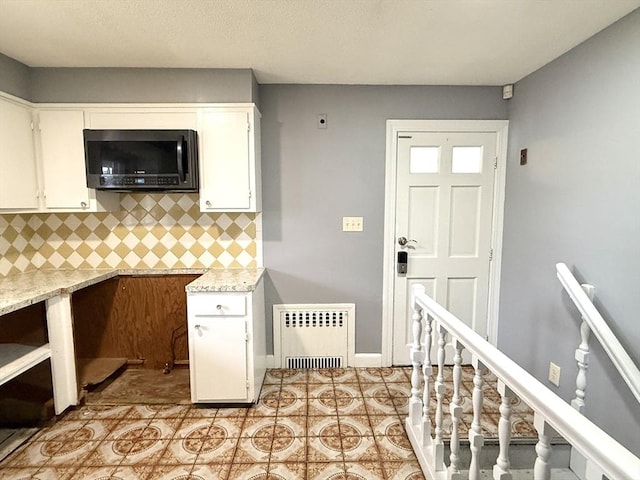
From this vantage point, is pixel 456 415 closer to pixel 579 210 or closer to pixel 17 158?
pixel 579 210

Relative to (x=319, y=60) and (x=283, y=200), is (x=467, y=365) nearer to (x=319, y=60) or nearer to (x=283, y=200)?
(x=283, y=200)

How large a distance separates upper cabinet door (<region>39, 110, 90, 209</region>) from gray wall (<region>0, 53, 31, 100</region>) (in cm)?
17

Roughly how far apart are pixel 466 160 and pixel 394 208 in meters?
0.72

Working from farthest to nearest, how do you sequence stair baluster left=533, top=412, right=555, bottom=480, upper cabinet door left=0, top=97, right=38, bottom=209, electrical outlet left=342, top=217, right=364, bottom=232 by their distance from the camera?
electrical outlet left=342, top=217, right=364, bottom=232, upper cabinet door left=0, top=97, right=38, bottom=209, stair baluster left=533, top=412, right=555, bottom=480

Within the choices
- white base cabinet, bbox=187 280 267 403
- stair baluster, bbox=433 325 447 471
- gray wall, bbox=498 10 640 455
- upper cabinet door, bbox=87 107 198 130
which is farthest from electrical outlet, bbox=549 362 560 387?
upper cabinet door, bbox=87 107 198 130

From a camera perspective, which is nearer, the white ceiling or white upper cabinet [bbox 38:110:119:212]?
the white ceiling

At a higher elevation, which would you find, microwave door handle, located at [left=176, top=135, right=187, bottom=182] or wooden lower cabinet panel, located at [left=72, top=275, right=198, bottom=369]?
microwave door handle, located at [left=176, top=135, right=187, bottom=182]

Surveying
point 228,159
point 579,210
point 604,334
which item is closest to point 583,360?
point 604,334

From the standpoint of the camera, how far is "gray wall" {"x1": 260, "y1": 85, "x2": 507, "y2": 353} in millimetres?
2588

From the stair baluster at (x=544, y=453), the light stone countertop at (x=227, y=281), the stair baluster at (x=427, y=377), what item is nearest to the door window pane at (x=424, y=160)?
the stair baluster at (x=427, y=377)

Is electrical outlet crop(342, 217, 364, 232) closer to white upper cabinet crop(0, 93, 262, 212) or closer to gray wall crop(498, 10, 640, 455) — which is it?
white upper cabinet crop(0, 93, 262, 212)

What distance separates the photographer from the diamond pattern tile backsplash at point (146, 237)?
2553 millimetres

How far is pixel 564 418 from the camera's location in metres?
0.79

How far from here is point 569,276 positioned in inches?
72.4
